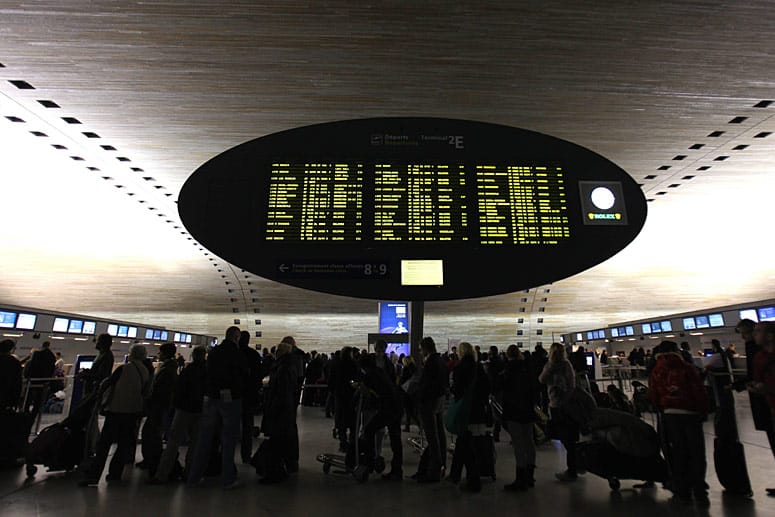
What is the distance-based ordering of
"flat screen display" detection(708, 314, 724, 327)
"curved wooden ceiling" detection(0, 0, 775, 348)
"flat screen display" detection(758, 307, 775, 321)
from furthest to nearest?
"flat screen display" detection(708, 314, 724, 327) → "flat screen display" detection(758, 307, 775, 321) → "curved wooden ceiling" detection(0, 0, 775, 348)

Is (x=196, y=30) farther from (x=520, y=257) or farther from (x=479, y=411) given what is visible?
(x=479, y=411)

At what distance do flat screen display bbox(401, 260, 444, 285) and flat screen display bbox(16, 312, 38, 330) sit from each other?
16.1 m

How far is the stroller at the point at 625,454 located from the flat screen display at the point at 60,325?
745 inches

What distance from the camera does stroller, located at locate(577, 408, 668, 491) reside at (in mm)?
4500

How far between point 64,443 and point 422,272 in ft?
15.5

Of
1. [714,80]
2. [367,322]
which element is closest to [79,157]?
[714,80]

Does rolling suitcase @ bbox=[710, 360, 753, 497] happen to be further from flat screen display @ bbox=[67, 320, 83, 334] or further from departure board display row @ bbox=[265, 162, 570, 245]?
flat screen display @ bbox=[67, 320, 83, 334]

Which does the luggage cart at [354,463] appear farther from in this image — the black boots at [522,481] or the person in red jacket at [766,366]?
the person in red jacket at [766,366]

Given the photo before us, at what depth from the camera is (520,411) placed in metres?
4.94

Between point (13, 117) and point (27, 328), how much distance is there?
9549 mm

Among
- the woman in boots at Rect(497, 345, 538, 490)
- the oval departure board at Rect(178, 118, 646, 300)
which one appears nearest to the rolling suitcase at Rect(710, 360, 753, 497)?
the woman in boots at Rect(497, 345, 538, 490)

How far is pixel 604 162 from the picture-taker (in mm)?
5949

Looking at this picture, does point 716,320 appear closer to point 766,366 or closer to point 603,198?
point 603,198

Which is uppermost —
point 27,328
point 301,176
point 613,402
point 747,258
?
point 747,258
